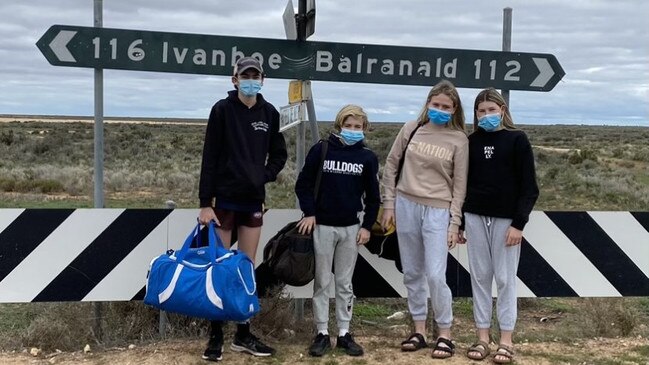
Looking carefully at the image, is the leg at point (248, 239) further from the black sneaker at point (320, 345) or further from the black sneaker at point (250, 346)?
the black sneaker at point (320, 345)

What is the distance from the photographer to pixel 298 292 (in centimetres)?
580

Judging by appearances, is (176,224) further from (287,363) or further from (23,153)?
(23,153)

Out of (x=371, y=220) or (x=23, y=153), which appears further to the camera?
(x=23, y=153)

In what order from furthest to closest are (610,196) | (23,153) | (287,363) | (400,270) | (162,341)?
(23,153)
(610,196)
(400,270)
(162,341)
(287,363)

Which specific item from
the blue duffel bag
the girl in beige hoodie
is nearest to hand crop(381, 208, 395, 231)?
the girl in beige hoodie

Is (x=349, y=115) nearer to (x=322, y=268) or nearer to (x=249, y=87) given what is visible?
(x=249, y=87)

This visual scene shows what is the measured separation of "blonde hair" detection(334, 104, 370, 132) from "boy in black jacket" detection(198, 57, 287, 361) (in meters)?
0.47

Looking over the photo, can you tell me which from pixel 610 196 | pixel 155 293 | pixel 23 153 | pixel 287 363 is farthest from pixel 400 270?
pixel 23 153

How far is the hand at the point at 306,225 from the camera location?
193 inches

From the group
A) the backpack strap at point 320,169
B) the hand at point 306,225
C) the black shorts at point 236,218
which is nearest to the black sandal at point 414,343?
the hand at point 306,225

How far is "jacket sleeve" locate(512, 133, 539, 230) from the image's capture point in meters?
4.76

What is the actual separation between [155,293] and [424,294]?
6.30 ft

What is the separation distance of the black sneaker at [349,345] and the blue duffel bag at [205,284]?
788mm

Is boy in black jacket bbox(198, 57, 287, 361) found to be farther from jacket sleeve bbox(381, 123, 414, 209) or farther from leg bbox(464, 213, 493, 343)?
leg bbox(464, 213, 493, 343)
